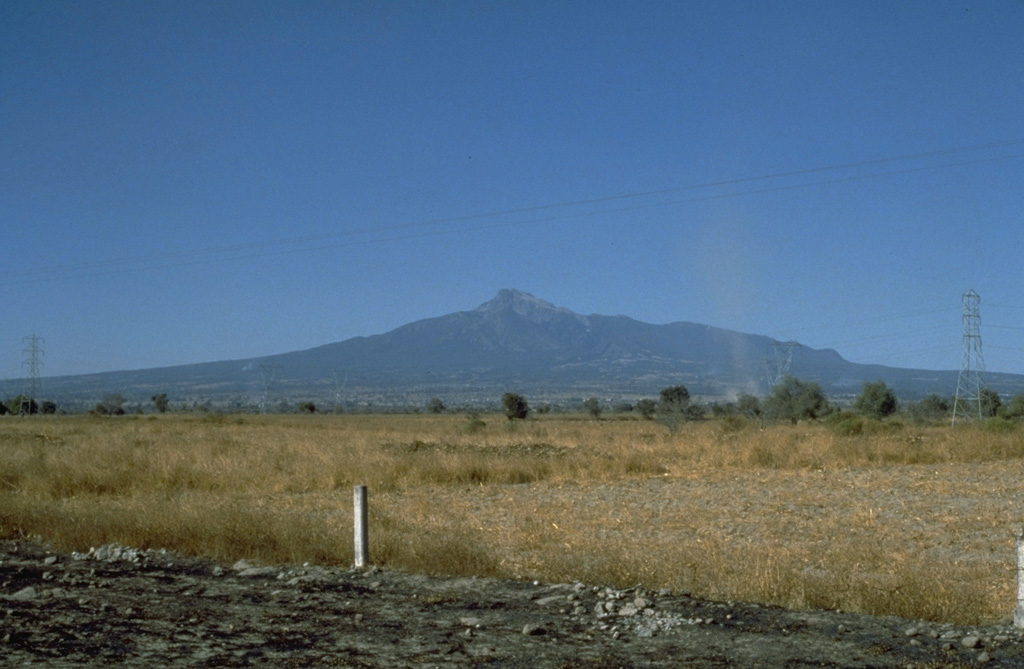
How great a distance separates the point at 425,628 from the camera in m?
8.30

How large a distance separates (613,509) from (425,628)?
10592 mm

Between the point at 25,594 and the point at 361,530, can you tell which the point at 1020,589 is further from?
the point at 25,594

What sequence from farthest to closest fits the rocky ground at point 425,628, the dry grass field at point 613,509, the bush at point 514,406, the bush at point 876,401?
the bush at point 514,406, the bush at point 876,401, the dry grass field at point 613,509, the rocky ground at point 425,628

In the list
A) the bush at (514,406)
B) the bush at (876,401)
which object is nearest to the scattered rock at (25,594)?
the bush at (876,401)

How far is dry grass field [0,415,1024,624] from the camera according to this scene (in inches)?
414

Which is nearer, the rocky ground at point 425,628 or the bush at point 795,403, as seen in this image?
the rocky ground at point 425,628

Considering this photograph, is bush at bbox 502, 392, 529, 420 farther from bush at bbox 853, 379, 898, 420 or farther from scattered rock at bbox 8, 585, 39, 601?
scattered rock at bbox 8, 585, 39, 601

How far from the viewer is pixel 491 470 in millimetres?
24438

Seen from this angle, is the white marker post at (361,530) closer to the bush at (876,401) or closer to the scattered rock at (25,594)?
the scattered rock at (25,594)

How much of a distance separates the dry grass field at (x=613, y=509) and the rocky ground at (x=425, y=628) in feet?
2.56

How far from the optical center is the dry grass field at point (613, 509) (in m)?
10.5

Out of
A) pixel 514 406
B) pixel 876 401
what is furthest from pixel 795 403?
pixel 514 406

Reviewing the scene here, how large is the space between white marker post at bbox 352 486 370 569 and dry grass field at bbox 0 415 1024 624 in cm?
31

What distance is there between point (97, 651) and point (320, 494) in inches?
565
